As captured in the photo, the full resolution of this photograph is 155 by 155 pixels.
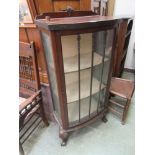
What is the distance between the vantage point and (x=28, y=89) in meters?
1.70

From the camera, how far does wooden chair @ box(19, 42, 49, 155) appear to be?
4.70 feet

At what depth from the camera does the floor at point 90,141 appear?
1578mm

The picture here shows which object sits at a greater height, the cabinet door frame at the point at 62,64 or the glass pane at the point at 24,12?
the glass pane at the point at 24,12

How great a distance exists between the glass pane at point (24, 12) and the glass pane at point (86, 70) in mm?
456

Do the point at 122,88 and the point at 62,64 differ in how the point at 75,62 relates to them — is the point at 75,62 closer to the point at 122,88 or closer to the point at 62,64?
the point at 62,64

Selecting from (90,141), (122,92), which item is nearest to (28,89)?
(90,141)

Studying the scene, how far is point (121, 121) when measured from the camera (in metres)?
1.89

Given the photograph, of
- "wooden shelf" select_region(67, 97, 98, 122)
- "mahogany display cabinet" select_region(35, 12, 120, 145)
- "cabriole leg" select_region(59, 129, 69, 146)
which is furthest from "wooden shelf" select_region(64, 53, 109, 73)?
"cabriole leg" select_region(59, 129, 69, 146)

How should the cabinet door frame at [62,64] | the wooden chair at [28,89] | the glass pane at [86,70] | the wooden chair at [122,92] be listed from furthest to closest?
the wooden chair at [122,92], the wooden chair at [28,89], the glass pane at [86,70], the cabinet door frame at [62,64]

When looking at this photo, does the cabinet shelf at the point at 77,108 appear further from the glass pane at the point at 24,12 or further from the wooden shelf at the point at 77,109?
the glass pane at the point at 24,12

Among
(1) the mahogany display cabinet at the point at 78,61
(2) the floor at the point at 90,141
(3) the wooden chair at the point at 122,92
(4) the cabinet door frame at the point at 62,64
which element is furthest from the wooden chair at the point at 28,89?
(3) the wooden chair at the point at 122,92
